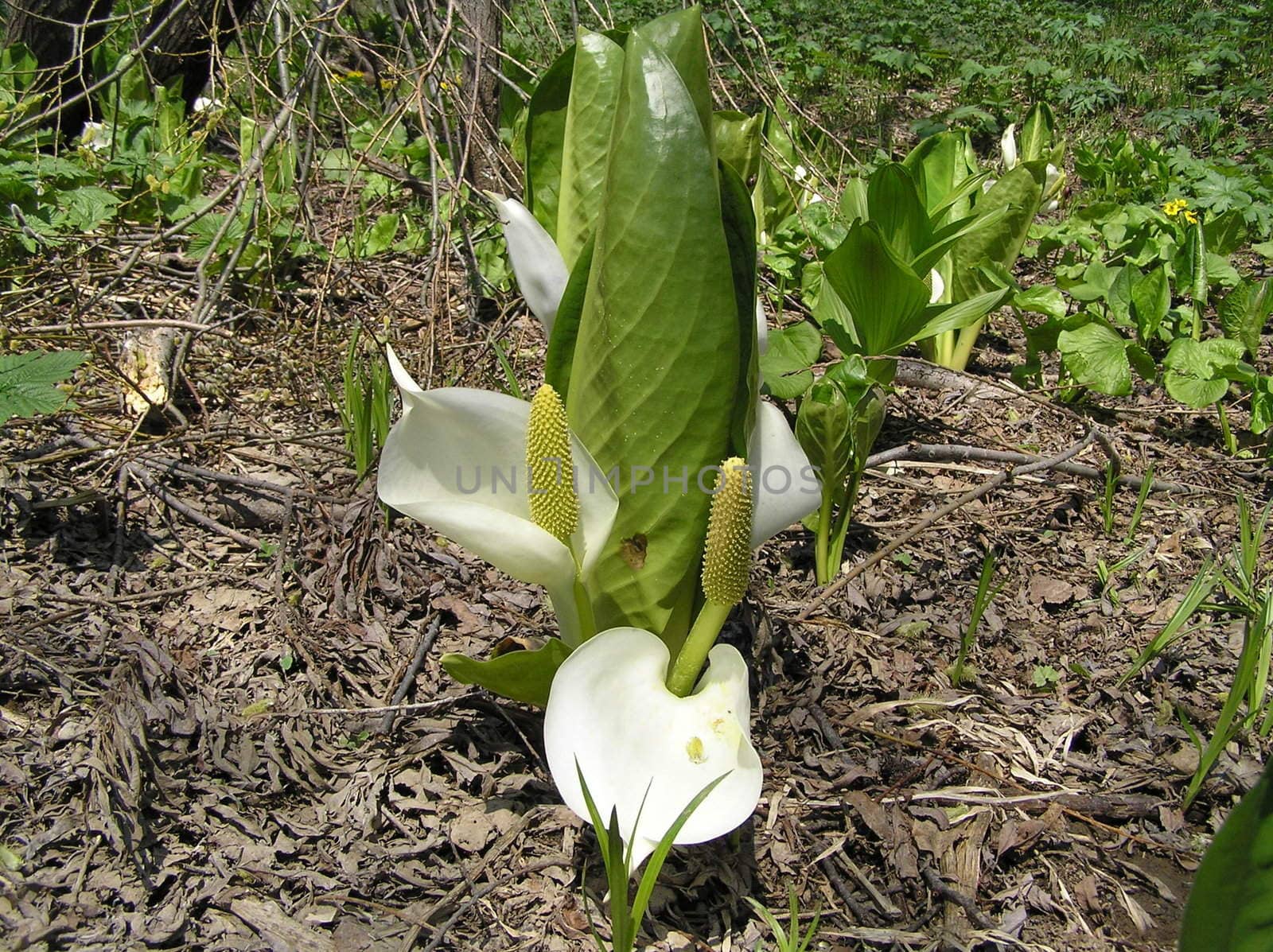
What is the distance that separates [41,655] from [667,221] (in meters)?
1.01

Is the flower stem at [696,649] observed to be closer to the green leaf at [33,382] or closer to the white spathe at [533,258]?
the white spathe at [533,258]

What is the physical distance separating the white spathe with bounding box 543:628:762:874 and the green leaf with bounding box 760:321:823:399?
2.74 feet

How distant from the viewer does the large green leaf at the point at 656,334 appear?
882mm

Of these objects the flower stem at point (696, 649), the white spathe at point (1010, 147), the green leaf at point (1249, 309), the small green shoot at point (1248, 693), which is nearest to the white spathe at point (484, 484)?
the flower stem at point (696, 649)

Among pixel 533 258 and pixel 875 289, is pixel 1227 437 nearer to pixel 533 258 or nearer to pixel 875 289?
pixel 875 289

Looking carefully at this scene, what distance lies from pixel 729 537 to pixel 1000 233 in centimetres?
159

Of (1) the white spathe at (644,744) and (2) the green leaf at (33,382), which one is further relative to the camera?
(2) the green leaf at (33,382)

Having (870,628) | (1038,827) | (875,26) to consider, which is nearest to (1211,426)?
(870,628)

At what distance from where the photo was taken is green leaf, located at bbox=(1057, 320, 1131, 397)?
6.30ft

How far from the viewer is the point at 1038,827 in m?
1.16

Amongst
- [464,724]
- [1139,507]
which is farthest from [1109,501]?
[464,724]

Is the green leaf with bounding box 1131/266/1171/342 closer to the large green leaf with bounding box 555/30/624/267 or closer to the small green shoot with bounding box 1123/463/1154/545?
the small green shoot with bounding box 1123/463/1154/545

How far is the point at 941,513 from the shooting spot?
64.8 inches

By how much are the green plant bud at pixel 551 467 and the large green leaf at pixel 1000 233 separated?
1.47 metres
